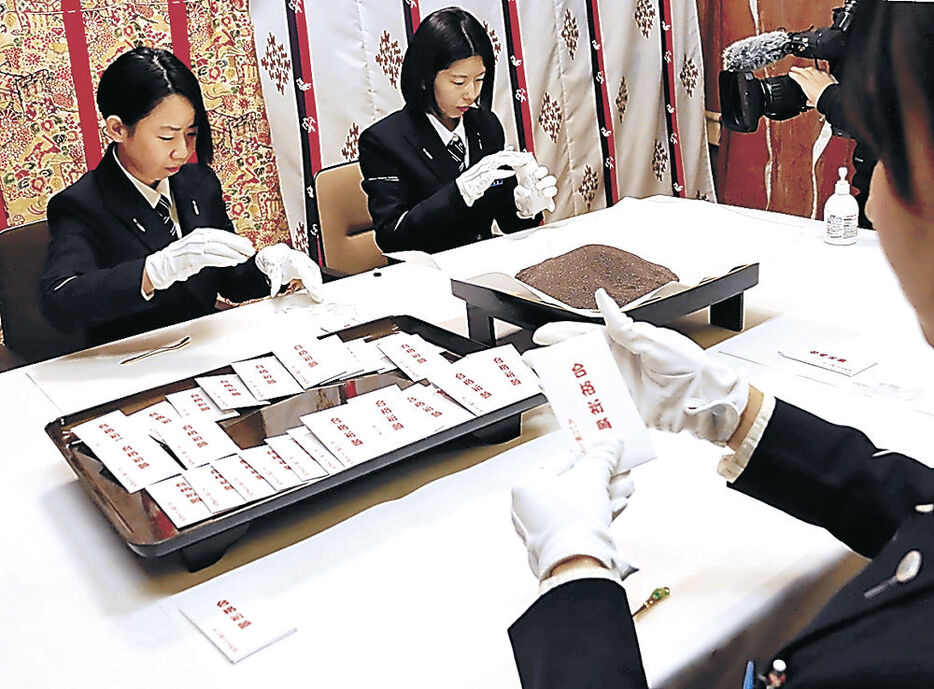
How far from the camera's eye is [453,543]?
103 centimetres

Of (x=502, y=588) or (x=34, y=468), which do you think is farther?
(x=34, y=468)

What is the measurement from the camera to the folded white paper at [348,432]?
1.12 m

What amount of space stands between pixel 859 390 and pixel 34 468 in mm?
1186

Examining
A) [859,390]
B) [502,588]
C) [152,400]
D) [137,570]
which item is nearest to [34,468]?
[152,400]

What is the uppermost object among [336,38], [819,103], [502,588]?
[336,38]

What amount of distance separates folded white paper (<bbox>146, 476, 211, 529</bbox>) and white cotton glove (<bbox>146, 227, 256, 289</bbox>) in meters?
0.66

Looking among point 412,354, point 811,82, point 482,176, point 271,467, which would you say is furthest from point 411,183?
point 271,467

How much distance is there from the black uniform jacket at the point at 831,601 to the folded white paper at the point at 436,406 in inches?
15.2

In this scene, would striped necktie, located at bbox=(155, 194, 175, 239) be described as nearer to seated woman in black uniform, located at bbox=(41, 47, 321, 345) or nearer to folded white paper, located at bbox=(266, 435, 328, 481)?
seated woman in black uniform, located at bbox=(41, 47, 321, 345)

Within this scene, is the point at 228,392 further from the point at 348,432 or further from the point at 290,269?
the point at 290,269

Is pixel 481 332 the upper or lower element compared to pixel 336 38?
lower

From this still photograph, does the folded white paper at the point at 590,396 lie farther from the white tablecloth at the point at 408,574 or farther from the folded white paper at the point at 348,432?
the folded white paper at the point at 348,432

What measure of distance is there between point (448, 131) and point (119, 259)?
3.30 ft

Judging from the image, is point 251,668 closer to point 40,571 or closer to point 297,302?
point 40,571
